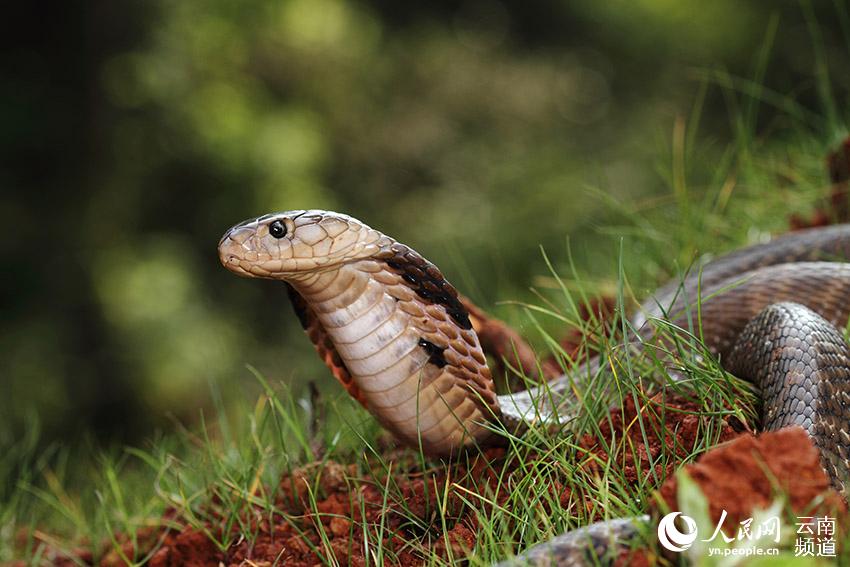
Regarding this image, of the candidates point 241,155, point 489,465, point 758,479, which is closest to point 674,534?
point 758,479

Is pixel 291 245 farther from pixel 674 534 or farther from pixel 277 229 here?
pixel 674 534

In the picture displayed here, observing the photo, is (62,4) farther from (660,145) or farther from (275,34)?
(660,145)

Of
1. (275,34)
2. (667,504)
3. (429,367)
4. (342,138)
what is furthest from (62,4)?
(667,504)

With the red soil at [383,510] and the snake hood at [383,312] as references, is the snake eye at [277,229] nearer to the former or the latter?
the snake hood at [383,312]

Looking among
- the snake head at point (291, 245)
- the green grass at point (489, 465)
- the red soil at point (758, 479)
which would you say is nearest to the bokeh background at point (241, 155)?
the green grass at point (489, 465)

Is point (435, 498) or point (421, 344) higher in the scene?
point (421, 344)

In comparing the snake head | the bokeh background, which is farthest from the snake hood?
the bokeh background

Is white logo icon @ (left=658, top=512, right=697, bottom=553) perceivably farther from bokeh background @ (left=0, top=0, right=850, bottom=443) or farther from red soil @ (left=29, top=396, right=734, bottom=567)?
bokeh background @ (left=0, top=0, right=850, bottom=443)
